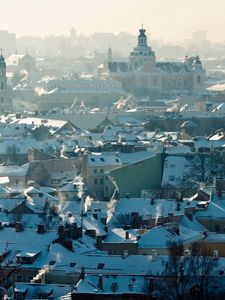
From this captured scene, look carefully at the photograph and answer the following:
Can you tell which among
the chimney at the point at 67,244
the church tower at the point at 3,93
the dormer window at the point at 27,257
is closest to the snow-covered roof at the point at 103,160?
the chimney at the point at 67,244

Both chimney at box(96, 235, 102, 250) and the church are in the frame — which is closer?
chimney at box(96, 235, 102, 250)

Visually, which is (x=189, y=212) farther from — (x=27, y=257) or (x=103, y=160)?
(x=103, y=160)

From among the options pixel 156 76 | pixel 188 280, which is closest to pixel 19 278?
pixel 188 280

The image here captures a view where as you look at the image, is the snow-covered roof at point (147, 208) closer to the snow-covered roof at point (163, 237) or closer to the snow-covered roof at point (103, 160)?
the snow-covered roof at point (163, 237)

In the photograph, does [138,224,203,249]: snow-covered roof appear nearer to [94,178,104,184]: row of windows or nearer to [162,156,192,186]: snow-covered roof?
[162,156,192,186]: snow-covered roof

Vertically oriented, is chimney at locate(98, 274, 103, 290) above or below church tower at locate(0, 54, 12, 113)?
above

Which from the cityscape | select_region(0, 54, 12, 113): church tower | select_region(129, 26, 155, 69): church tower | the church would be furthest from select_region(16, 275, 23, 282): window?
select_region(129, 26, 155, 69): church tower

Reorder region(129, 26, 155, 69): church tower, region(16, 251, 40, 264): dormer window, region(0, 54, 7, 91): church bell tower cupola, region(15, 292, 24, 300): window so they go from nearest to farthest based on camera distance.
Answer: region(15, 292, 24, 300): window, region(16, 251, 40, 264): dormer window, region(0, 54, 7, 91): church bell tower cupola, region(129, 26, 155, 69): church tower

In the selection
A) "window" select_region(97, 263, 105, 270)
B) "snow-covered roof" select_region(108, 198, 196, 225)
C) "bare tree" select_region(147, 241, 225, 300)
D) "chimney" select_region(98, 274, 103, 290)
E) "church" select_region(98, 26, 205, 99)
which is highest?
"bare tree" select_region(147, 241, 225, 300)
